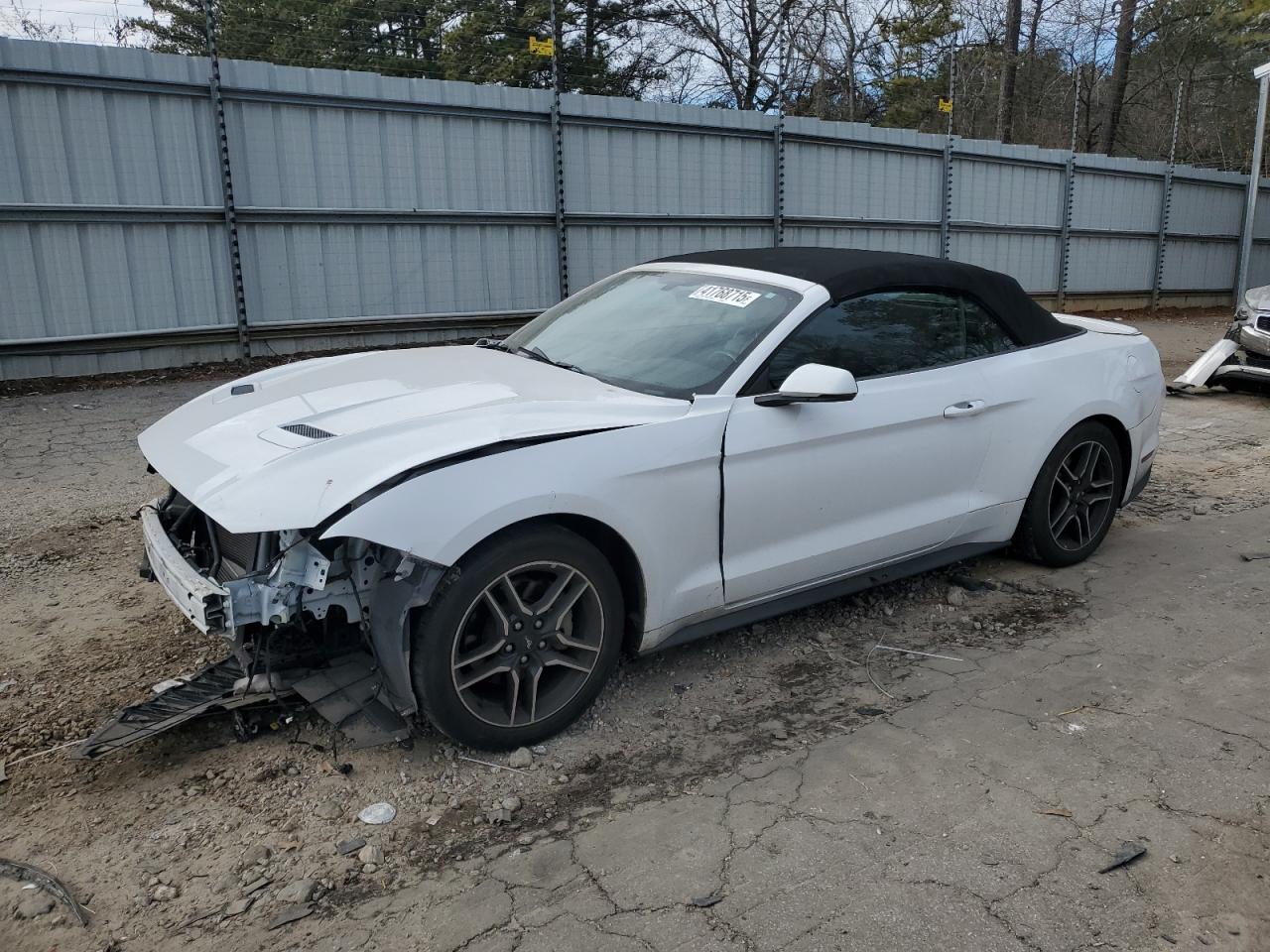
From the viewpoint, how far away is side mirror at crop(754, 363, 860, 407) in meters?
3.49

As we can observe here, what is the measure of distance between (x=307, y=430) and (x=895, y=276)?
2522 mm

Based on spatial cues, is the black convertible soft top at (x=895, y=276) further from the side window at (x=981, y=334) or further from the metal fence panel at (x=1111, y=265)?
the metal fence panel at (x=1111, y=265)

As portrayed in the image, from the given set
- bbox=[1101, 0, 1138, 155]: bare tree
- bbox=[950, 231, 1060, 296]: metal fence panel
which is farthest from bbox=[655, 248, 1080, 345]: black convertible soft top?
bbox=[1101, 0, 1138, 155]: bare tree

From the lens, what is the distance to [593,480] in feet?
10.3

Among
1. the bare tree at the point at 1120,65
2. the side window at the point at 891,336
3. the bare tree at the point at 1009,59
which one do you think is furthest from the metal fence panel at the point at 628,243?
the bare tree at the point at 1120,65

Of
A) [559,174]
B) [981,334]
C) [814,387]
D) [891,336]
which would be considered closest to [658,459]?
[814,387]

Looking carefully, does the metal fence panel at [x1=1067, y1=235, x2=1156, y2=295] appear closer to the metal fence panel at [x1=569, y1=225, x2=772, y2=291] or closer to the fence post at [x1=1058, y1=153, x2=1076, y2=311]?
the fence post at [x1=1058, y1=153, x2=1076, y2=311]

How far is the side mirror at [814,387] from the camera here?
3.49m

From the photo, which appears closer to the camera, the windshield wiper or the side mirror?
the side mirror

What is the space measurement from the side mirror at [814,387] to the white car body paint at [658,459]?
75mm

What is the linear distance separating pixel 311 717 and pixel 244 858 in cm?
73

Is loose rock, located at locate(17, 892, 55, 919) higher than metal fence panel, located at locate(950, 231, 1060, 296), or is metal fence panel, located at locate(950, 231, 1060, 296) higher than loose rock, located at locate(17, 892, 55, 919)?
metal fence panel, located at locate(950, 231, 1060, 296)

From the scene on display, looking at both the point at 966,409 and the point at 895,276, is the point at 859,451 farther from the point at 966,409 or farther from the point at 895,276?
the point at 895,276

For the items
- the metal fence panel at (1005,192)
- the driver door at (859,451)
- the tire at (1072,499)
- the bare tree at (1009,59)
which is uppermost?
the bare tree at (1009,59)
